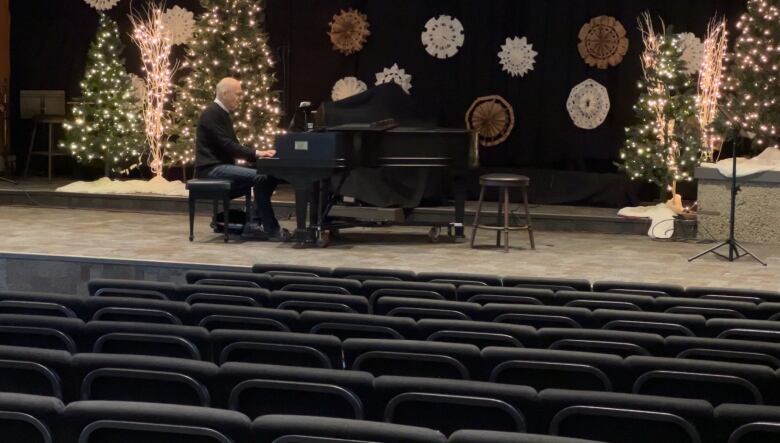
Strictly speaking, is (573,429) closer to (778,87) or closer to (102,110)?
(778,87)

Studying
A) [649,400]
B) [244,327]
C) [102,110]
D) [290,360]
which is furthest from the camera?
[102,110]

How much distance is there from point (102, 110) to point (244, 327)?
9.23 metres

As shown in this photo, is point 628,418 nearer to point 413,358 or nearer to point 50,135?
point 413,358

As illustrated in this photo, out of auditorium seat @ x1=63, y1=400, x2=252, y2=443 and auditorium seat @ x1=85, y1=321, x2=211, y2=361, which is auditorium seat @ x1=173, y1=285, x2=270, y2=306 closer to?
auditorium seat @ x1=85, y1=321, x2=211, y2=361

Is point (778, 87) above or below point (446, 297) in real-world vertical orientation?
above

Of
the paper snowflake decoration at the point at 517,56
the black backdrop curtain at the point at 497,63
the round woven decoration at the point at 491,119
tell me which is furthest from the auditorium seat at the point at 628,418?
the paper snowflake decoration at the point at 517,56

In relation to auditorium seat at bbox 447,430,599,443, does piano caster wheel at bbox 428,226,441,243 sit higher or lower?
lower

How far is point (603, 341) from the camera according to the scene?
144 inches

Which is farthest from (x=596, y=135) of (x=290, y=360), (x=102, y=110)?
(x=290, y=360)

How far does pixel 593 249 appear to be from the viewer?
890 cm

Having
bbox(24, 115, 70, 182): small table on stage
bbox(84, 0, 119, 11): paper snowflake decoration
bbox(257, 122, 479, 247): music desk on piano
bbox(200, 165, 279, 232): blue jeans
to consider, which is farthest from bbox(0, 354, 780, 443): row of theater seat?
bbox(84, 0, 119, 11): paper snowflake decoration

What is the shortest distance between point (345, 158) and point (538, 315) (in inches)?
169

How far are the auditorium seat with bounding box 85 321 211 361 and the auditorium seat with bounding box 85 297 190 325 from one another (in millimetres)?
442

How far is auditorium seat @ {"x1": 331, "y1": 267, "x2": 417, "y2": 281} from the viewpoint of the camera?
5742 millimetres
